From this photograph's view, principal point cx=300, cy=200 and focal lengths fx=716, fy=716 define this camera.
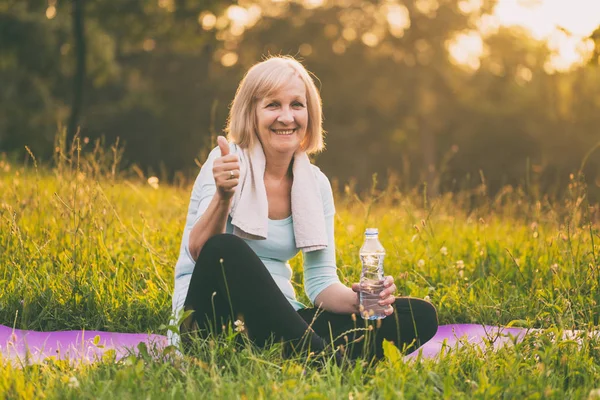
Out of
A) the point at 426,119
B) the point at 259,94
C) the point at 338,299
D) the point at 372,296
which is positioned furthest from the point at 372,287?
the point at 426,119

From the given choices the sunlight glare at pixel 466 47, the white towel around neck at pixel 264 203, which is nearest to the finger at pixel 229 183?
the white towel around neck at pixel 264 203

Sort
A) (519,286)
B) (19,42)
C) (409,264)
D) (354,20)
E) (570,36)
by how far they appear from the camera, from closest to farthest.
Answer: (570,36), (519,286), (409,264), (19,42), (354,20)

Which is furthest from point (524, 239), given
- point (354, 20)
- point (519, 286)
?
point (354, 20)

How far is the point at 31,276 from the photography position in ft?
13.4

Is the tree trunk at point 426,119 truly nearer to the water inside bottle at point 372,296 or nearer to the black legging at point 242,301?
the water inside bottle at point 372,296

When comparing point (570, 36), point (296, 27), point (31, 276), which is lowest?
point (31, 276)

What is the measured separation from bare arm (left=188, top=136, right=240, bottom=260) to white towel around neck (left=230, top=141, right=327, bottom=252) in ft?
0.48

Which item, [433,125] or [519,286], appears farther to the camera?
[433,125]

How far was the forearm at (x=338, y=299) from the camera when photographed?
3.32 m

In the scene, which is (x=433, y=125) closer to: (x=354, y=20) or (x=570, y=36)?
(x=354, y=20)

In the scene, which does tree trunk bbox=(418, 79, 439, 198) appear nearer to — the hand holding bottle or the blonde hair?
the blonde hair

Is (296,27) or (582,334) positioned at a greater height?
(296,27)

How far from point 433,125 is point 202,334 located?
25.7 m

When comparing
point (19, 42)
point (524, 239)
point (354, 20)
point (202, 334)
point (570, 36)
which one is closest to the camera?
point (202, 334)
